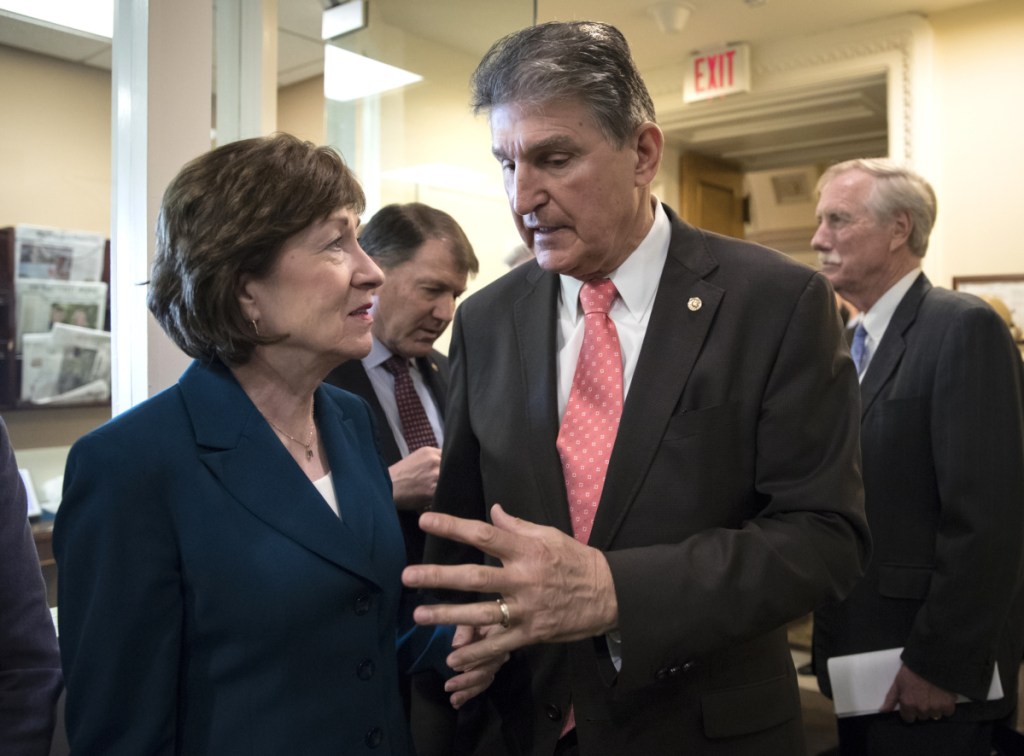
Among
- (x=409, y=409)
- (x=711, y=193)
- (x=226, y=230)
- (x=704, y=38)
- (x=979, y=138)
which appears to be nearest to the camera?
(x=226, y=230)

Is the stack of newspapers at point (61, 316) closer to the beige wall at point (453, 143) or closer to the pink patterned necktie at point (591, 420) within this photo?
the beige wall at point (453, 143)

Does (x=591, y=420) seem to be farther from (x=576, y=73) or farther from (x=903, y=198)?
(x=903, y=198)

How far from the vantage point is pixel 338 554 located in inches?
47.7

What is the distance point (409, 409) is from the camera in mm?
2109

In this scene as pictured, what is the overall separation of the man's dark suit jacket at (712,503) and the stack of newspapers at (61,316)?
114 cm

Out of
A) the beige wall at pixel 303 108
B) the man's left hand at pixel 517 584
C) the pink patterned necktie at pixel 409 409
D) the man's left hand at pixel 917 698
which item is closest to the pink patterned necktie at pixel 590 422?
the man's left hand at pixel 517 584

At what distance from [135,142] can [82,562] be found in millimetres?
1188

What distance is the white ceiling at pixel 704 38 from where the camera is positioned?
2609 mm

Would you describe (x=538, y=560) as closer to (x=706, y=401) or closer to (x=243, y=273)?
(x=706, y=401)

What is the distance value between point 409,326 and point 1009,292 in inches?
151

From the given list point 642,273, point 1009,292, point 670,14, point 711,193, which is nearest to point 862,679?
point 642,273

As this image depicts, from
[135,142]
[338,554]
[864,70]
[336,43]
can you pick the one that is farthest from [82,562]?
[864,70]

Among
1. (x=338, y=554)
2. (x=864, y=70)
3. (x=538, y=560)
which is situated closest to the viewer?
(x=538, y=560)

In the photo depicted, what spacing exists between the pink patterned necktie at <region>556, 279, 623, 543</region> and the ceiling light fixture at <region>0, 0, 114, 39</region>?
1.40 meters
